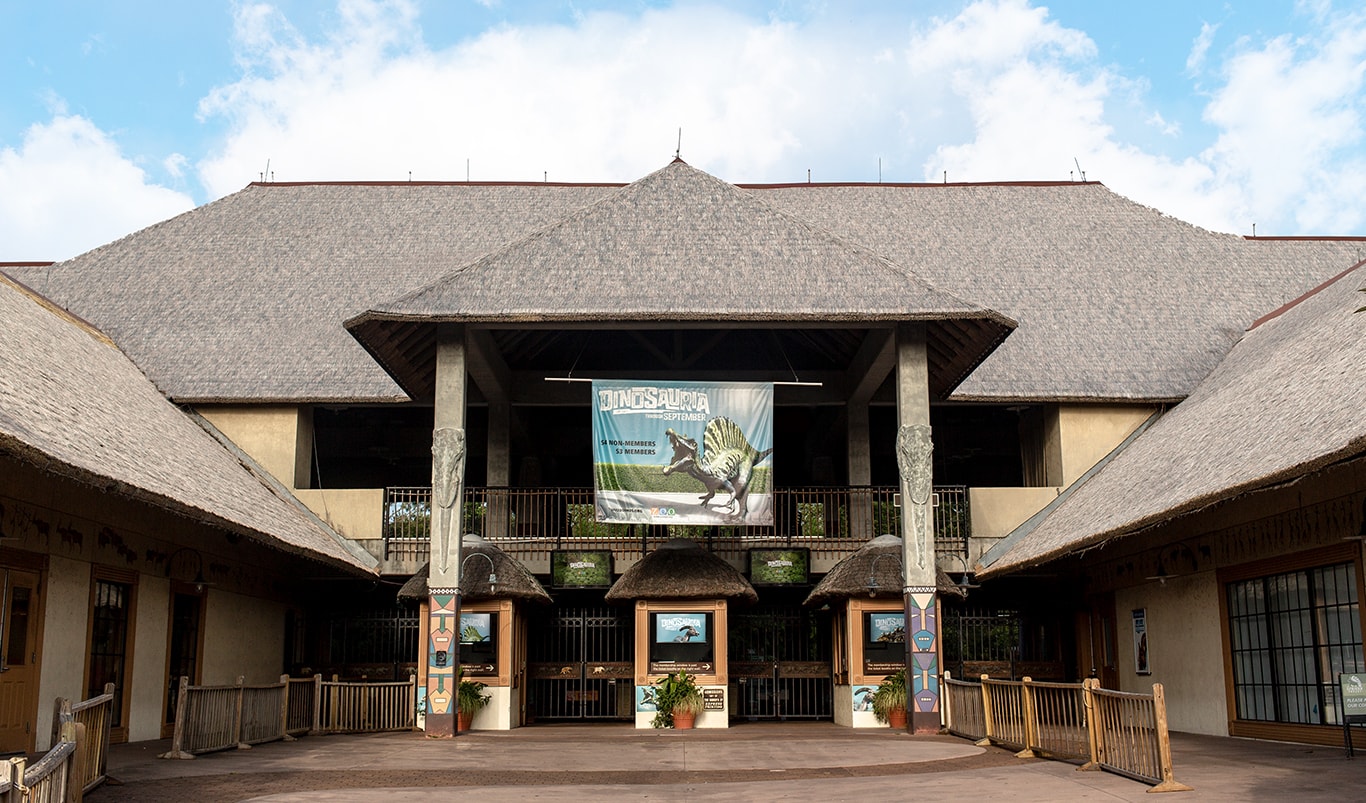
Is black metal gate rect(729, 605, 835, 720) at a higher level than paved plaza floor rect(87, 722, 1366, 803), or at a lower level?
higher

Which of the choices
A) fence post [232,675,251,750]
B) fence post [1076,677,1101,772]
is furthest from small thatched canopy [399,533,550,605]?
fence post [1076,677,1101,772]

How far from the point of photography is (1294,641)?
623 inches

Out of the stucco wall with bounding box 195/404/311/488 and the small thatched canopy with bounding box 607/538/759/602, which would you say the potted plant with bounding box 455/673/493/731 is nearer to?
the small thatched canopy with bounding box 607/538/759/602

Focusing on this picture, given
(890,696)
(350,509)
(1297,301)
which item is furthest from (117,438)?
(1297,301)

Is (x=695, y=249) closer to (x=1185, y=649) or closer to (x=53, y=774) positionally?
(x=1185, y=649)

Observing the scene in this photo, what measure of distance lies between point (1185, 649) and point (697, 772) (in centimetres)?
952

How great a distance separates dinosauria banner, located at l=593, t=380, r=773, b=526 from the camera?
19703 millimetres

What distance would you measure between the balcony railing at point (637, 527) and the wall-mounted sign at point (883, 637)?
2.26 metres

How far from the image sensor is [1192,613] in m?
18.7

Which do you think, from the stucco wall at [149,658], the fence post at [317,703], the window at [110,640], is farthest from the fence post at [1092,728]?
the stucco wall at [149,658]

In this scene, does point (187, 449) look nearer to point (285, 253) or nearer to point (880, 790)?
point (285, 253)

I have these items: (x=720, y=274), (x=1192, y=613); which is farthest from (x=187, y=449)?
(x=1192, y=613)

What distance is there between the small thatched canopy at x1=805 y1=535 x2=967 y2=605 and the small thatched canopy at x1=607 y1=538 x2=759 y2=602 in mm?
1389

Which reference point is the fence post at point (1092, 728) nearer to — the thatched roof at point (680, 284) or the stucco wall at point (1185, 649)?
the stucco wall at point (1185, 649)
